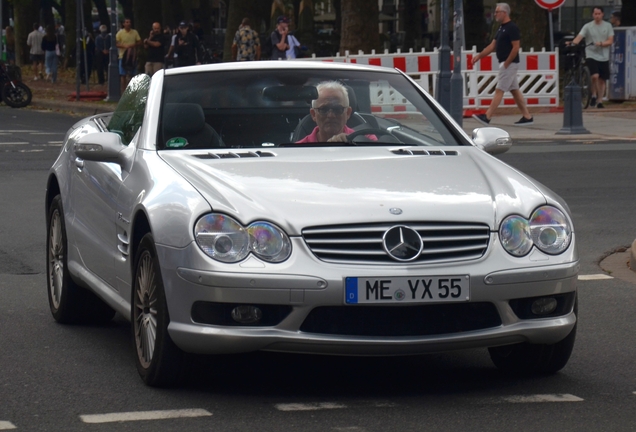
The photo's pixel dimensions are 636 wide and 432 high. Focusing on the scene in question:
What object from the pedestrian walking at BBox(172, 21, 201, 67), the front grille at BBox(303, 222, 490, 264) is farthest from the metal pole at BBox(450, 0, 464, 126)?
the front grille at BBox(303, 222, 490, 264)

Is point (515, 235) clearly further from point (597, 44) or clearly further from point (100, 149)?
point (597, 44)

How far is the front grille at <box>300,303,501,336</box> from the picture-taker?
5.04 m

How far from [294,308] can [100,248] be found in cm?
167

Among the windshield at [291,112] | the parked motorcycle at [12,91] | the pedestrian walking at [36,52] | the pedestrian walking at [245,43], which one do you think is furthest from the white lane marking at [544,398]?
the pedestrian walking at [36,52]

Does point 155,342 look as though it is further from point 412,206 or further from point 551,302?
point 551,302

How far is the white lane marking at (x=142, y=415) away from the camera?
494 cm

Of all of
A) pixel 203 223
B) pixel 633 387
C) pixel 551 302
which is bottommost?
pixel 633 387

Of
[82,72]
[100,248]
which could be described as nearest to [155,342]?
[100,248]

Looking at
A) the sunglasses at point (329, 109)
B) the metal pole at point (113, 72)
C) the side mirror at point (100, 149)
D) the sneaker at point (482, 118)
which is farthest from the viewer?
the metal pole at point (113, 72)

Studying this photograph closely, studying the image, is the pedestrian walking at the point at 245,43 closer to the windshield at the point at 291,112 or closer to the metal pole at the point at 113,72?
the metal pole at the point at 113,72

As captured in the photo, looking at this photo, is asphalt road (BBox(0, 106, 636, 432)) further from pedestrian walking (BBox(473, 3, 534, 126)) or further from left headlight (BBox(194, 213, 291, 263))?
pedestrian walking (BBox(473, 3, 534, 126))

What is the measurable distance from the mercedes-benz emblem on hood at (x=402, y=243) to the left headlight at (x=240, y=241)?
0.38 metres

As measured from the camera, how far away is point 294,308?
196 inches

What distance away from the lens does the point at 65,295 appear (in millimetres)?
7020
